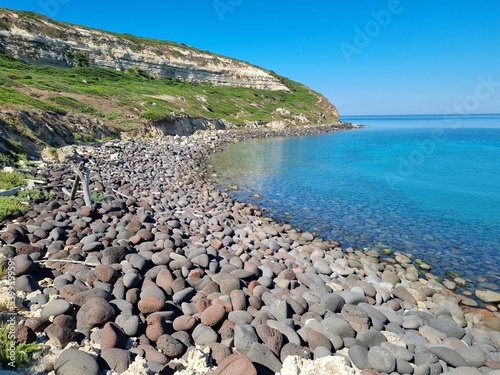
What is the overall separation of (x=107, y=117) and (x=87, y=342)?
34.4m

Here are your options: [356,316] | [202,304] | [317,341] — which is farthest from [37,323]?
[356,316]

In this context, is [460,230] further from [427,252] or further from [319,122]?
[319,122]

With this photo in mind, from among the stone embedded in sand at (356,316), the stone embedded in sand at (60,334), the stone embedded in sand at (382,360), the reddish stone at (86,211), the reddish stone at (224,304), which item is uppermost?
the reddish stone at (86,211)

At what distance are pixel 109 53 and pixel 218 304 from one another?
273ft

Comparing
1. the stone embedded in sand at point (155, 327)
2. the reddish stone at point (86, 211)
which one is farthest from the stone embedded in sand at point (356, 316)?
the reddish stone at point (86, 211)

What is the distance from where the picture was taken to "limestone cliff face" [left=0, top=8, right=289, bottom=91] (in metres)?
60.8

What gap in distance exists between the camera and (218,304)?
6.14 meters

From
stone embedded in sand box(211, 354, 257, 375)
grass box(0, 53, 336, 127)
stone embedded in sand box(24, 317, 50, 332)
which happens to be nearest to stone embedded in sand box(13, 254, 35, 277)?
stone embedded in sand box(24, 317, 50, 332)

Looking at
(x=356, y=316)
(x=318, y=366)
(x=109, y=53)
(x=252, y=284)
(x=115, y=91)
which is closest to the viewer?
(x=318, y=366)

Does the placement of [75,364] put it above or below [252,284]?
above

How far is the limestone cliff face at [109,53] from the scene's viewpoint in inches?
2395

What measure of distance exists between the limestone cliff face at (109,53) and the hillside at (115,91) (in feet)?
0.64

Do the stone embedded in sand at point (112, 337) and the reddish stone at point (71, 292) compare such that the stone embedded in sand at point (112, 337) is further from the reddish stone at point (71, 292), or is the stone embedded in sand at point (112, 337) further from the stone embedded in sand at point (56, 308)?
the reddish stone at point (71, 292)

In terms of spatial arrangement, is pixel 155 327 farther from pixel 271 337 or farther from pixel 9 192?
pixel 9 192
